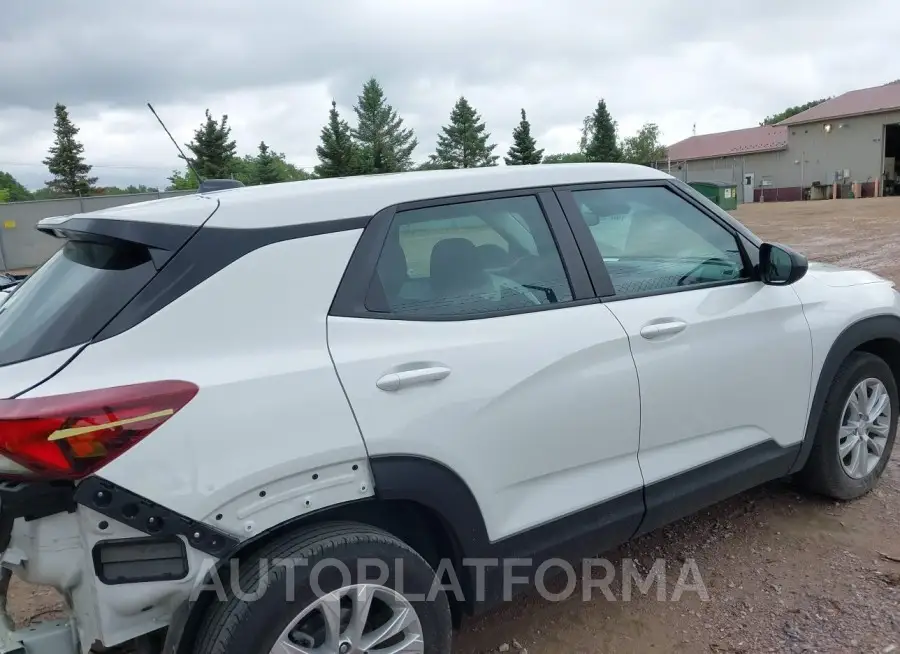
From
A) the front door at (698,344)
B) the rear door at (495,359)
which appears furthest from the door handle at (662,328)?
the rear door at (495,359)

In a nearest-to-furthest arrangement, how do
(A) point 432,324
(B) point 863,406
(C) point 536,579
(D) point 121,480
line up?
(D) point 121,480
(A) point 432,324
(C) point 536,579
(B) point 863,406

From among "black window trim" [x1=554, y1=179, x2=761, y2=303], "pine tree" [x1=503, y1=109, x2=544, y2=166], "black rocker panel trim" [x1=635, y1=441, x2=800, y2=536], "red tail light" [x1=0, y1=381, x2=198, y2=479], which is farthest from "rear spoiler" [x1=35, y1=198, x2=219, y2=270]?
"pine tree" [x1=503, y1=109, x2=544, y2=166]

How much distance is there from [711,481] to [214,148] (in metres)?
39.4

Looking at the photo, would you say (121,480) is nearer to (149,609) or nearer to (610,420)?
(149,609)

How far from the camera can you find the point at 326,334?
207cm

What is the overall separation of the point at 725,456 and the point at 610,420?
30.0 inches

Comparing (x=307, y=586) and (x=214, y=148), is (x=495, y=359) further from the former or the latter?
(x=214, y=148)

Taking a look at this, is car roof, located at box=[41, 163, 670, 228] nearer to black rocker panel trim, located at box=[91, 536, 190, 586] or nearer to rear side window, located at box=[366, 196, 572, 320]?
rear side window, located at box=[366, 196, 572, 320]

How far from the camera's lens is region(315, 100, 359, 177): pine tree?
45875 mm

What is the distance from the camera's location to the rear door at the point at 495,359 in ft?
6.95

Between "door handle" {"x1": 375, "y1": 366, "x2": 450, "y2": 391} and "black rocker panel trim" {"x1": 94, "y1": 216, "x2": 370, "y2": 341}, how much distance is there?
50cm

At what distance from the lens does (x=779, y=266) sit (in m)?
3.13

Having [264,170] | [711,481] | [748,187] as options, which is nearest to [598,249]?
[711,481]

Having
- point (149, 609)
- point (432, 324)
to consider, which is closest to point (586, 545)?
point (432, 324)
